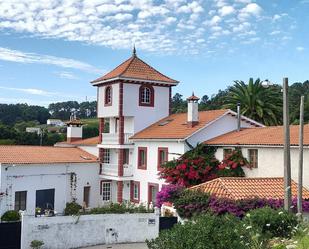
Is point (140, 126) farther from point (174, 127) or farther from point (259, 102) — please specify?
point (259, 102)

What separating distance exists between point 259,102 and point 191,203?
2187 cm

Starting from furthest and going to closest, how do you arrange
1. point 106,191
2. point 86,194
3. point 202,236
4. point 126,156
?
1. point 106,191
2. point 126,156
3. point 86,194
4. point 202,236

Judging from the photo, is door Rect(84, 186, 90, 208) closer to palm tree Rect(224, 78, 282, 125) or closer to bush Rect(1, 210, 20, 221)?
bush Rect(1, 210, 20, 221)

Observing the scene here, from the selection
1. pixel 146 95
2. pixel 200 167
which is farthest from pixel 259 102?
pixel 200 167

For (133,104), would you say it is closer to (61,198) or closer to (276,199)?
(61,198)

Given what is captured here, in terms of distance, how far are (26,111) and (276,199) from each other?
317ft

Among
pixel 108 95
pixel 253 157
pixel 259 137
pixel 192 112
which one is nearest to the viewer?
pixel 253 157

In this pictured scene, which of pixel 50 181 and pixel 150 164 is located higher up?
pixel 150 164

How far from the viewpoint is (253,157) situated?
2794 cm

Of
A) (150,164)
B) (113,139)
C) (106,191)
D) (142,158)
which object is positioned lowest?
(106,191)

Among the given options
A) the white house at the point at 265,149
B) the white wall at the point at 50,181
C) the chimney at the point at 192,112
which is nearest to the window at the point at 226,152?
the white house at the point at 265,149

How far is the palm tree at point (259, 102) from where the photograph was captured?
4338 cm

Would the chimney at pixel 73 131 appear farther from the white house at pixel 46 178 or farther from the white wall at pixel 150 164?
the white wall at pixel 150 164

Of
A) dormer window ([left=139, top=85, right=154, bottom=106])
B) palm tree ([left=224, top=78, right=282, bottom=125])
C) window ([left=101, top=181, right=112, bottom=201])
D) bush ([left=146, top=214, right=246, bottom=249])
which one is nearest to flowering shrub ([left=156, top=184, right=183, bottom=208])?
dormer window ([left=139, top=85, right=154, bottom=106])
